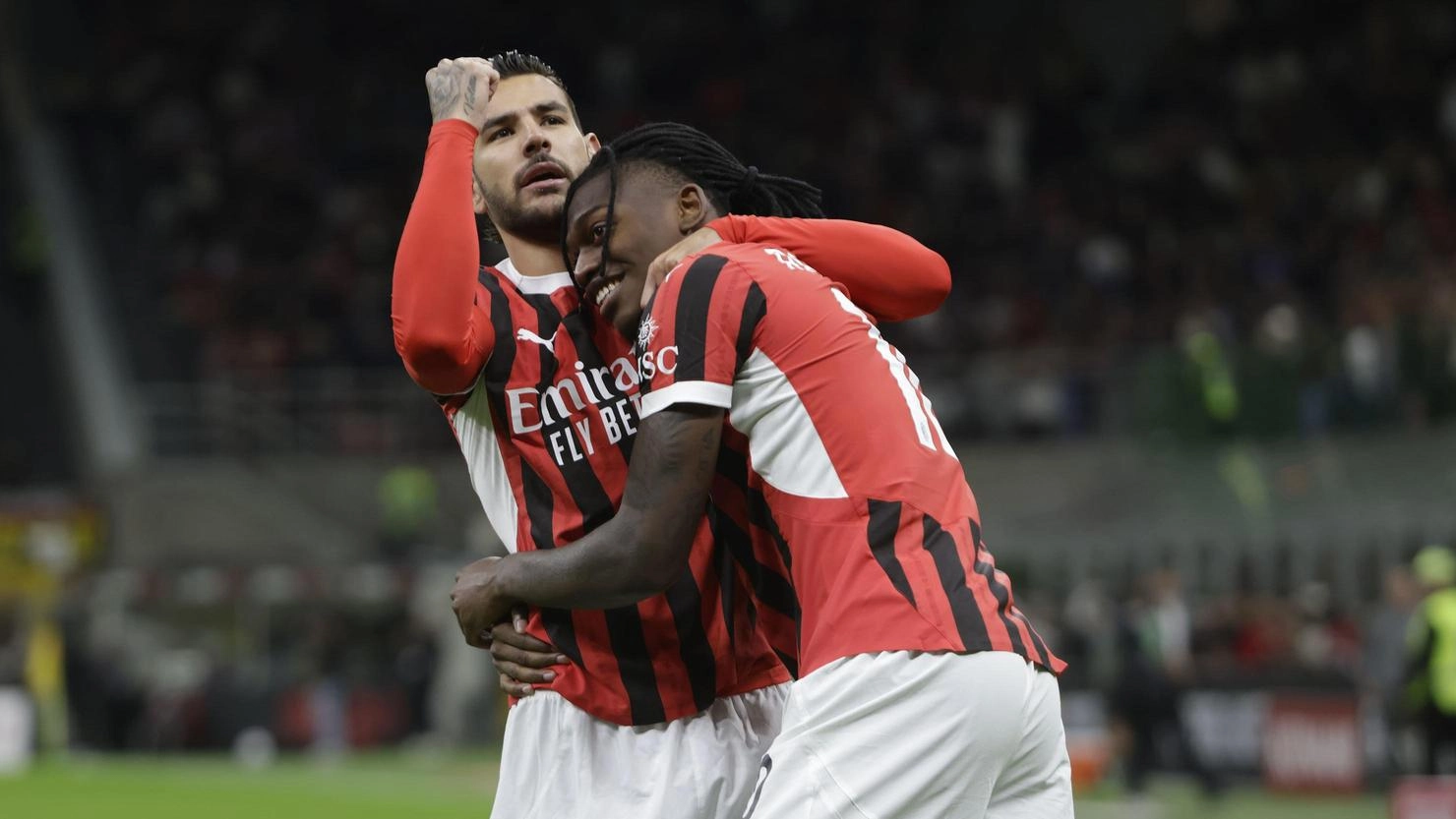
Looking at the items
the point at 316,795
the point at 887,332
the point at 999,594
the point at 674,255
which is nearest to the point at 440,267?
the point at 674,255

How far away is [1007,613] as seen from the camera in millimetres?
3676

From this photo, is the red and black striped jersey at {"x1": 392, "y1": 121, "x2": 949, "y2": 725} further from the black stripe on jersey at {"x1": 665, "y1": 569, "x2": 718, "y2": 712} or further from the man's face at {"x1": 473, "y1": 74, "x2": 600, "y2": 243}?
the man's face at {"x1": 473, "y1": 74, "x2": 600, "y2": 243}

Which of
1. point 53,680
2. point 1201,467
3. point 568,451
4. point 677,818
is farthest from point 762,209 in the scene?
point 53,680

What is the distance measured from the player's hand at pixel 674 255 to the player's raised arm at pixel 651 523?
0.32 metres

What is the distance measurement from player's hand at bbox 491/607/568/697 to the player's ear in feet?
2.68

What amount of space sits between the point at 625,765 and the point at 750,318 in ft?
3.57

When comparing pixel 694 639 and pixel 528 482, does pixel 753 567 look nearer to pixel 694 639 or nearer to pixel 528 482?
pixel 694 639

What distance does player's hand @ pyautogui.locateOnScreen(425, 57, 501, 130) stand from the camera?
13.4 feet

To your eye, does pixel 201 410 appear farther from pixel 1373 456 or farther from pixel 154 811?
pixel 1373 456

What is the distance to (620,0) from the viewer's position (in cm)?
3008

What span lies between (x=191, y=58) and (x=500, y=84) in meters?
25.9

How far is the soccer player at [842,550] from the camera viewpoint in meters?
3.52

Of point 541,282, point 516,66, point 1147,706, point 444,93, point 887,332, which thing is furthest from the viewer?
point 887,332

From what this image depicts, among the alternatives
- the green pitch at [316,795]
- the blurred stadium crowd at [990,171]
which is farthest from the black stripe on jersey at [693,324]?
the blurred stadium crowd at [990,171]
